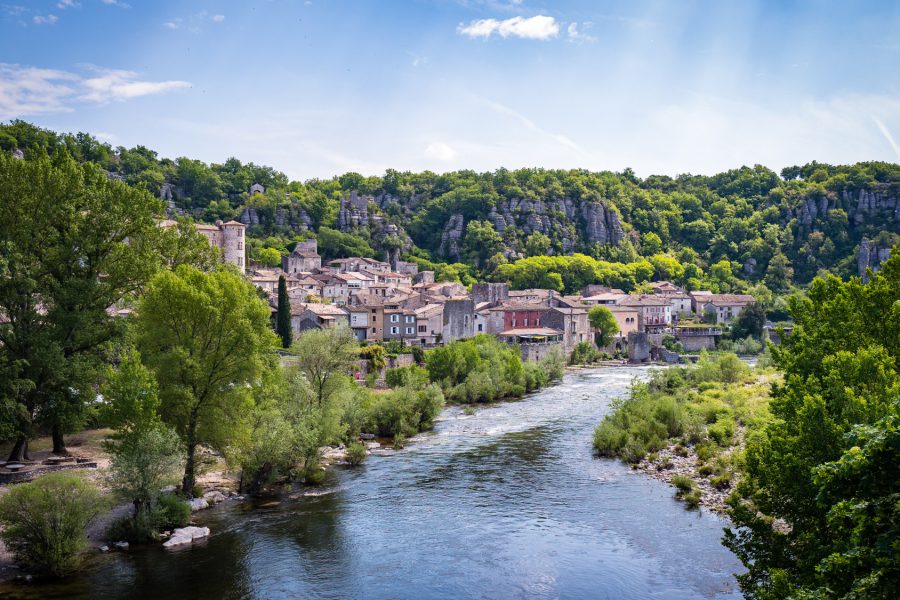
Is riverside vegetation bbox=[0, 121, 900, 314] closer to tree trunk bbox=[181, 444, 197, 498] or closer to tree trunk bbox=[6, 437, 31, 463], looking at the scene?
tree trunk bbox=[6, 437, 31, 463]

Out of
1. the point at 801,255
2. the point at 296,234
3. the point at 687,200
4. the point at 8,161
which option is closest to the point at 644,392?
the point at 8,161

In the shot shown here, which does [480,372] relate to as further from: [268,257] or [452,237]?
[452,237]

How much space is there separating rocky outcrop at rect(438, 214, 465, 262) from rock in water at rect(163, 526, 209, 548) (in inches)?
3859

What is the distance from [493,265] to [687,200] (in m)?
55.0

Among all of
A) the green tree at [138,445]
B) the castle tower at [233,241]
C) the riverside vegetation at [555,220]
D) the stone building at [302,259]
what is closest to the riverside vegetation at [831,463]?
the green tree at [138,445]

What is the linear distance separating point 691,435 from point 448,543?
15.1 metres

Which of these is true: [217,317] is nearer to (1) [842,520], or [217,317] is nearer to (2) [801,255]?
(1) [842,520]

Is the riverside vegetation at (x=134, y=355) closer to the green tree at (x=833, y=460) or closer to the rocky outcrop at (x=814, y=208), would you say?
the green tree at (x=833, y=460)

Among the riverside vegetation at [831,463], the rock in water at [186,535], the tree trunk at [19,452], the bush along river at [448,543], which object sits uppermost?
the riverside vegetation at [831,463]

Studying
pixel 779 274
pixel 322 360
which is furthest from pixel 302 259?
pixel 779 274

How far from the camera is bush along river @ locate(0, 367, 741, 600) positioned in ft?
50.4

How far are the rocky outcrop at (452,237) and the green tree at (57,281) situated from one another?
92.7m

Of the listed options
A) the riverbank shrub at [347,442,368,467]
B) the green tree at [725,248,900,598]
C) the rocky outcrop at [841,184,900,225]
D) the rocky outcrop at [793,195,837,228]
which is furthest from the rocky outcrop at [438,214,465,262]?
the green tree at [725,248,900,598]

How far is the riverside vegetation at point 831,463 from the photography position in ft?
24.0
